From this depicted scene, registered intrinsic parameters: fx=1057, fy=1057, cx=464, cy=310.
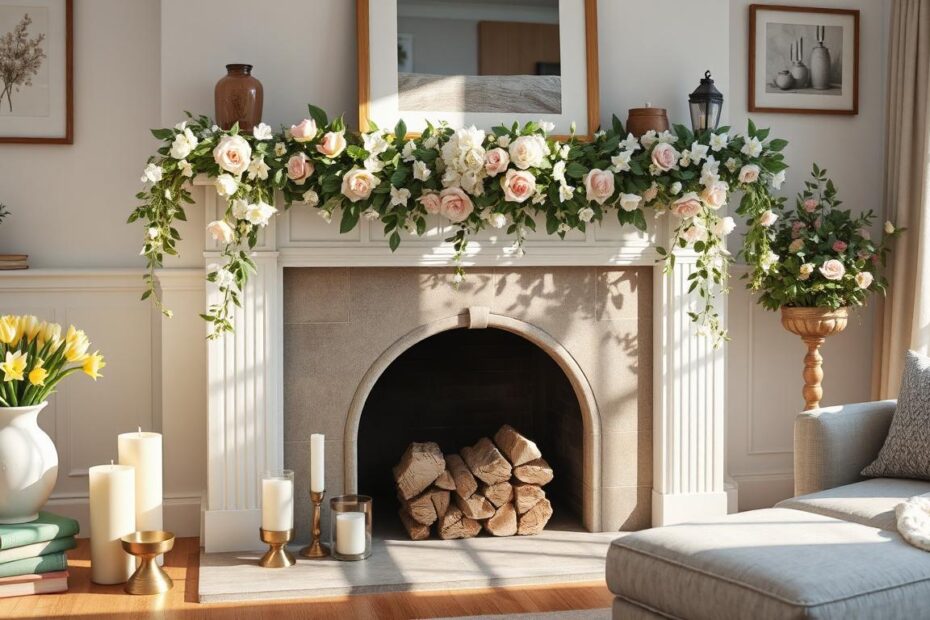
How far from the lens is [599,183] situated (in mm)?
3631

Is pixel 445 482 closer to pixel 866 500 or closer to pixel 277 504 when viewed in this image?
pixel 277 504

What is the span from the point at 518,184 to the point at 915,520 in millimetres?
1621

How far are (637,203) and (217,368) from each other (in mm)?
1580

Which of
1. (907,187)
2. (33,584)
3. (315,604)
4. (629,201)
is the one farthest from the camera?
(907,187)

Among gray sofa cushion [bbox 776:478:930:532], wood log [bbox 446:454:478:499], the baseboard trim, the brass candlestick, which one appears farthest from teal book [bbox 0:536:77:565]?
gray sofa cushion [bbox 776:478:930:532]

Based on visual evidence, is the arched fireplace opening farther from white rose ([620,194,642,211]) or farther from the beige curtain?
the beige curtain

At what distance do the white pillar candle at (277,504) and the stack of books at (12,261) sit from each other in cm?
130

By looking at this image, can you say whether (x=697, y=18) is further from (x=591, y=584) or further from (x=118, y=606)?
(x=118, y=606)

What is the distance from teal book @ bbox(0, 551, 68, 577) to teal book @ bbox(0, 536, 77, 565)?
1cm

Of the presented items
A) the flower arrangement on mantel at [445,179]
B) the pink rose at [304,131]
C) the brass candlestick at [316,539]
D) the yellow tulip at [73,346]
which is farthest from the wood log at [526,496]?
the yellow tulip at [73,346]

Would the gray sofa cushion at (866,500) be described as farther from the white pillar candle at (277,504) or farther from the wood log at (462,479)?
the white pillar candle at (277,504)

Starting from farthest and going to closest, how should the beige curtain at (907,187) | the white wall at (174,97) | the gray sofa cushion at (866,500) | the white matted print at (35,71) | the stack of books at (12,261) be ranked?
the beige curtain at (907,187) → the white matted print at (35,71) → the stack of books at (12,261) → the white wall at (174,97) → the gray sofa cushion at (866,500)

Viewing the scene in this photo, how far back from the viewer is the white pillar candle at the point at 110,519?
343 centimetres

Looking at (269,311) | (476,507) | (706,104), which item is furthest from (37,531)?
(706,104)
